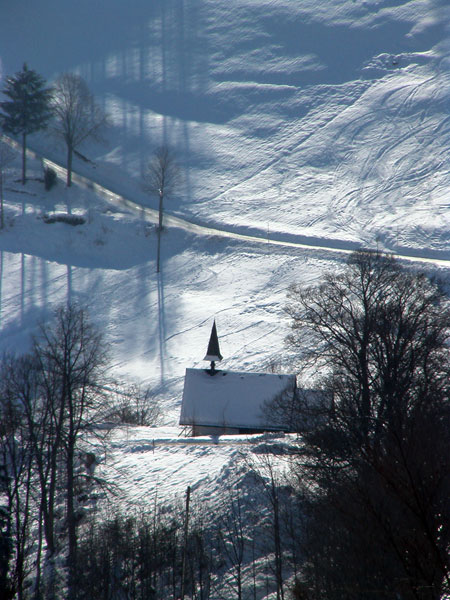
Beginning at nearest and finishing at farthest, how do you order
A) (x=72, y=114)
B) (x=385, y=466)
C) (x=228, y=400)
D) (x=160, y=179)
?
(x=385, y=466) → (x=228, y=400) → (x=160, y=179) → (x=72, y=114)

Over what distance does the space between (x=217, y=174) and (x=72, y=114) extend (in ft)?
51.4

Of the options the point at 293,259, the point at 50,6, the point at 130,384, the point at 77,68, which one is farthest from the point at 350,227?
the point at 50,6

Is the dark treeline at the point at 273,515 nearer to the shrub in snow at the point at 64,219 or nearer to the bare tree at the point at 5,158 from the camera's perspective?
the shrub in snow at the point at 64,219

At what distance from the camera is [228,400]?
3238 centimetres

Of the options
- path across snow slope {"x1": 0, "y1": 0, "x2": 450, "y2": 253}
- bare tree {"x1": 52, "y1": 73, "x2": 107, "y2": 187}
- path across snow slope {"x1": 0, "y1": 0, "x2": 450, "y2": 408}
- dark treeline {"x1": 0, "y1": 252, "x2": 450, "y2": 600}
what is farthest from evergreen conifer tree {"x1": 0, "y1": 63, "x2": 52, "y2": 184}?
dark treeline {"x1": 0, "y1": 252, "x2": 450, "y2": 600}

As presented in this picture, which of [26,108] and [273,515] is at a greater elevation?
[26,108]

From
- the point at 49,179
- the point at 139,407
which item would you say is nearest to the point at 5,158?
the point at 49,179

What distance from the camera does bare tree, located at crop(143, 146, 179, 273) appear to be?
55531 mm

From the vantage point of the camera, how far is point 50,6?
395 feet

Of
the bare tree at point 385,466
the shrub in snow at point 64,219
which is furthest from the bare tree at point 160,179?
the bare tree at point 385,466

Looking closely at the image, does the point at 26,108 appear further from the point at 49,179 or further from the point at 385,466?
the point at 385,466

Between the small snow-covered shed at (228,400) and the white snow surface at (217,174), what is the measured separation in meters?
1.75

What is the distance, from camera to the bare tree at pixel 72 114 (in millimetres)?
64000

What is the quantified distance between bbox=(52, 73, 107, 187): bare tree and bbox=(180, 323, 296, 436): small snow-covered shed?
35.6 m
